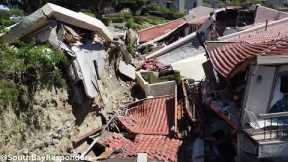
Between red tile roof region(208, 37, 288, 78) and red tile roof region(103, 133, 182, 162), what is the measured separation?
9.55ft

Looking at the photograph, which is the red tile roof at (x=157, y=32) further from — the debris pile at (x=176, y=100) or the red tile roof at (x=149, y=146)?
the red tile roof at (x=149, y=146)

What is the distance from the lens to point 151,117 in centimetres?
1861

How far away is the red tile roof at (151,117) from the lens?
17938mm

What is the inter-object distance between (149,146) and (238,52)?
4385 millimetres

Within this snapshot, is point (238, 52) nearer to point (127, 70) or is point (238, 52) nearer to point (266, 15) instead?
point (127, 70)

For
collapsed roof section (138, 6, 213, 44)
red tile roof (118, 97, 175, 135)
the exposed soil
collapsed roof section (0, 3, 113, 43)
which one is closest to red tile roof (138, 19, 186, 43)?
collapsed roof section (138, 6, 213, 44)

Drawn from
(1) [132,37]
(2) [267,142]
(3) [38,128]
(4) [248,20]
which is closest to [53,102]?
(3) [38,128]

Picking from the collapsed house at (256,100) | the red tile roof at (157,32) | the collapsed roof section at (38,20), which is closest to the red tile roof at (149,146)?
the collapsed house at (256,100)

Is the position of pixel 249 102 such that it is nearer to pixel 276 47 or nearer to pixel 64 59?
pixel 276 47

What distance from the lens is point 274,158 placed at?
1404 centimetres

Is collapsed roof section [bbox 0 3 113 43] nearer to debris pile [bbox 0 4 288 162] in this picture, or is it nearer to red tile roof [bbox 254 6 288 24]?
debris pile [bbox 0 4 288 162]

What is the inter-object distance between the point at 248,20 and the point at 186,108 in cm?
1331

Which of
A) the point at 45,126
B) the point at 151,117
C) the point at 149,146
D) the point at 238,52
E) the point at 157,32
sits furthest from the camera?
the point at 157,32

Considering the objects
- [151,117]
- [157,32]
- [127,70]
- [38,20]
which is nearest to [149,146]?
[151,117]
